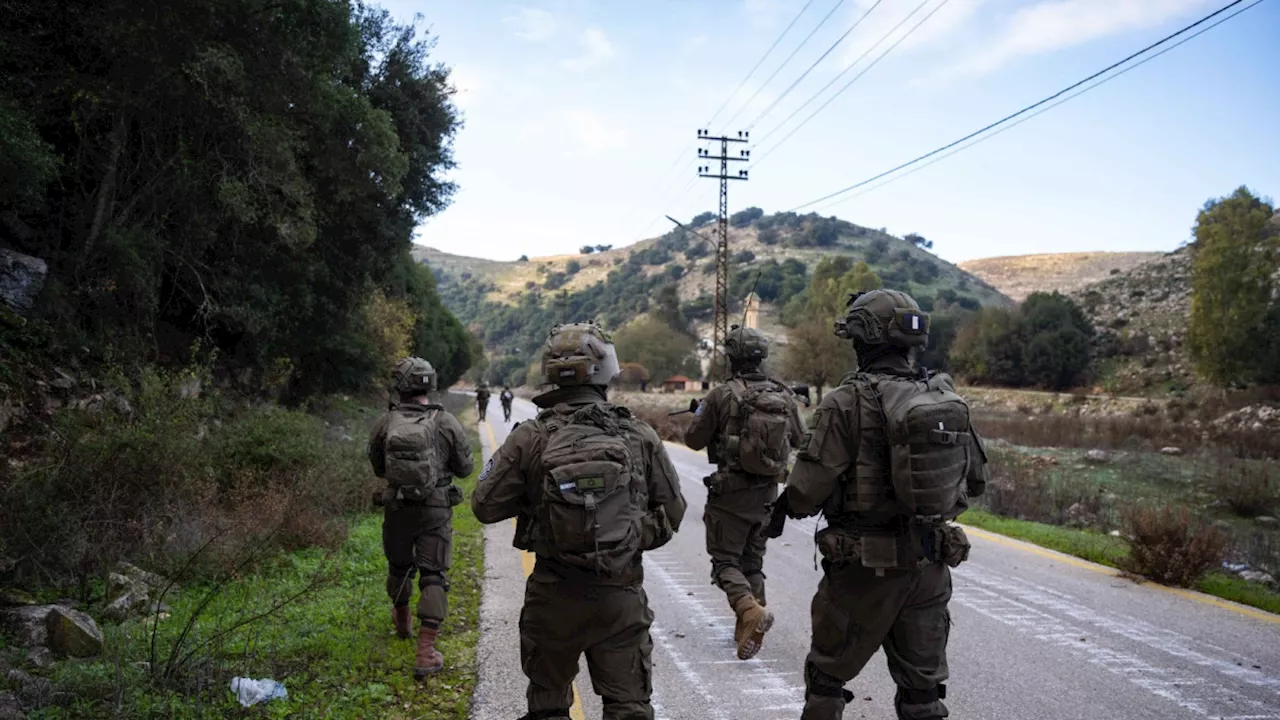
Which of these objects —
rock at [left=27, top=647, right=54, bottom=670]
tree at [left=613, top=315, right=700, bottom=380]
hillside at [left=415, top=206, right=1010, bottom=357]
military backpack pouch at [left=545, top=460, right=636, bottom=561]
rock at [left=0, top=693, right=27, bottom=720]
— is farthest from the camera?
hillside at [left=415, top=206, right=1010, bottom=357]

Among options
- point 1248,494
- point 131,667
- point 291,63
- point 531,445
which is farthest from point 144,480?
point 1248,494

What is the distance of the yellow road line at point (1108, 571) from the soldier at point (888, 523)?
185 inches

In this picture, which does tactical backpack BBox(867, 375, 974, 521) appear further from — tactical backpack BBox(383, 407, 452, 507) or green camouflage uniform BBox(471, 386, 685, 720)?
tactical backpack BBox(383, 407, 452, 507)

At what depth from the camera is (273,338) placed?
1673 cm

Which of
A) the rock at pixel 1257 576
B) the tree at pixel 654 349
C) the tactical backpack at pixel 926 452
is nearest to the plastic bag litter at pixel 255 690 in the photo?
the tactical backpack at pixel 926 452

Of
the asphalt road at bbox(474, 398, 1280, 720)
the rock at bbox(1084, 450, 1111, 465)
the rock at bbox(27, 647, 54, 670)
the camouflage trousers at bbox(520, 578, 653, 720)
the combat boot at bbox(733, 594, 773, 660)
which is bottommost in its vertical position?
the rock at bbox(1084, 450, 1111, 465)

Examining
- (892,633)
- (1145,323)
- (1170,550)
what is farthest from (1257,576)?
(1145,323)

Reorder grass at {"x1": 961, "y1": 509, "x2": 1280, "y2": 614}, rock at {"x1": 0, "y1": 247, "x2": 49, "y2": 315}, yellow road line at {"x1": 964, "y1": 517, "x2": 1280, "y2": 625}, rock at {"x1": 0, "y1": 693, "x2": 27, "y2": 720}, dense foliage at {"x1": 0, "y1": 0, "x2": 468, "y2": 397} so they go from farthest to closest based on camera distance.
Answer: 1. dense foliage at {"x1": 0, "y1": 0, "x2": 468, "y2": 397}
2. rock at {"x1": 0, "y1": 247, "x2": 49, "y2": 315}
3. grass at {"x1": 961, "y1": 509, "x2": 1280, "y2": 614}
4. yellow road line at {"x1": 964, "y1": 517, "x2": 1280, "y2": 625}
5. rock at {"x1": 0, "y1": 693, "x2": 27, "y2": 720}

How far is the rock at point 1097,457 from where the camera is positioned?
78.9 feet

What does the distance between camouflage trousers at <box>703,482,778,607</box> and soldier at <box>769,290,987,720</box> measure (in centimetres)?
224

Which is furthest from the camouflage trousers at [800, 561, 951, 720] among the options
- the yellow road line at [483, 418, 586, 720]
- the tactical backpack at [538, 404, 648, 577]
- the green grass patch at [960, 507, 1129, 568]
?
the green grass patch at [960, 507, 1129, 568]

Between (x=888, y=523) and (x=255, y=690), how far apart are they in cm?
347

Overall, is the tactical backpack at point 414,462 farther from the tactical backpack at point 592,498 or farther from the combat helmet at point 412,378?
the tactical backpack at point 592,498

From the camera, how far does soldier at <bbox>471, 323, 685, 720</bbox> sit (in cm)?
335
